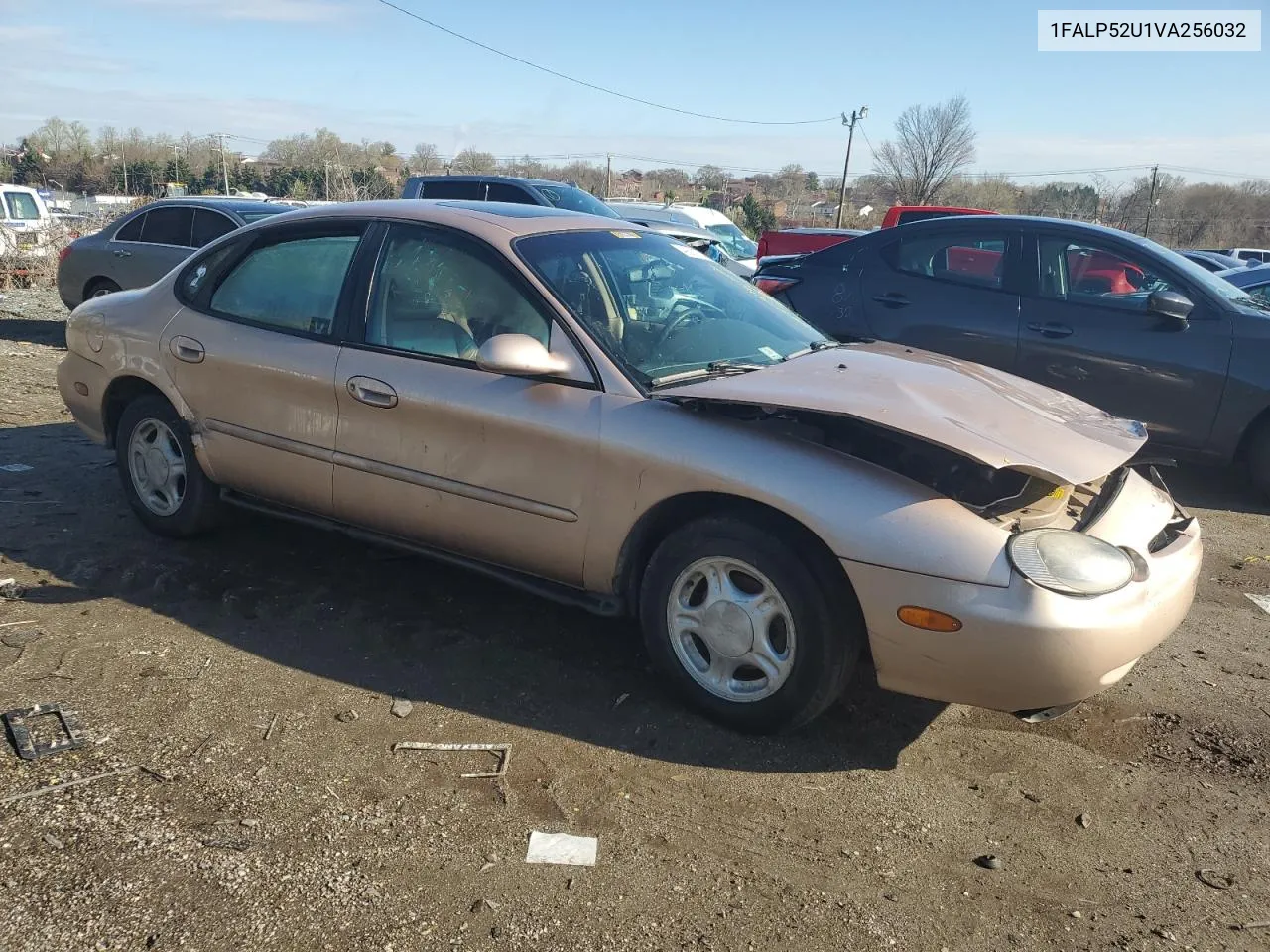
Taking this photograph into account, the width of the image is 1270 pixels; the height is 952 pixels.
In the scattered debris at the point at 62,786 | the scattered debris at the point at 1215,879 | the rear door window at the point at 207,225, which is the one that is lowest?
the scattered debris at the point at 62,786

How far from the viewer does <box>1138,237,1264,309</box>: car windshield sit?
6.37 meters

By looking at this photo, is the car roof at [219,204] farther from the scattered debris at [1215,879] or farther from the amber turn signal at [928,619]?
the scattered debris at [1215,879]

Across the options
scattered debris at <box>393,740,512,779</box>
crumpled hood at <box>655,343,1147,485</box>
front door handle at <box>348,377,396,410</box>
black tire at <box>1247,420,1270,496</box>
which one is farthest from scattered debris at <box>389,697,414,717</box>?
black tire at <box>1247,420,1270,496</box>

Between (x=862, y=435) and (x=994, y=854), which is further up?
(x=862, y=435)

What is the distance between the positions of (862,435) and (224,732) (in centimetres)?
230

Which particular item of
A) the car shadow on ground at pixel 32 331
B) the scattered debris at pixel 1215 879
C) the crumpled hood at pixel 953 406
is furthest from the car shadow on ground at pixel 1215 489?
the car shadow on ground at pixel 32 331

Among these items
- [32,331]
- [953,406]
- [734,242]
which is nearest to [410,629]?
[953,406]

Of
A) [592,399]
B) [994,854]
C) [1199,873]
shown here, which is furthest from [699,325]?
[1199,873]

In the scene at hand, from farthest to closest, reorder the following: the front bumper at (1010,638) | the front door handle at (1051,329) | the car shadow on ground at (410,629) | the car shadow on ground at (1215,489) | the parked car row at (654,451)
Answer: the front door handle at (1051,329), the car shadow on ground at (1215,489), the car shadow on ground at (410,629), the parked car row at (654,451), the front bumper at (1010,638)

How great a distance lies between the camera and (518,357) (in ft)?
11.2

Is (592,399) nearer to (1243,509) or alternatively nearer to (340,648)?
(340,648)

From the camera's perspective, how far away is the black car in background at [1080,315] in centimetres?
620

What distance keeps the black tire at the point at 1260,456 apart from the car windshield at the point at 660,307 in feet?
11.9

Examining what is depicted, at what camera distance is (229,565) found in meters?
4.62
